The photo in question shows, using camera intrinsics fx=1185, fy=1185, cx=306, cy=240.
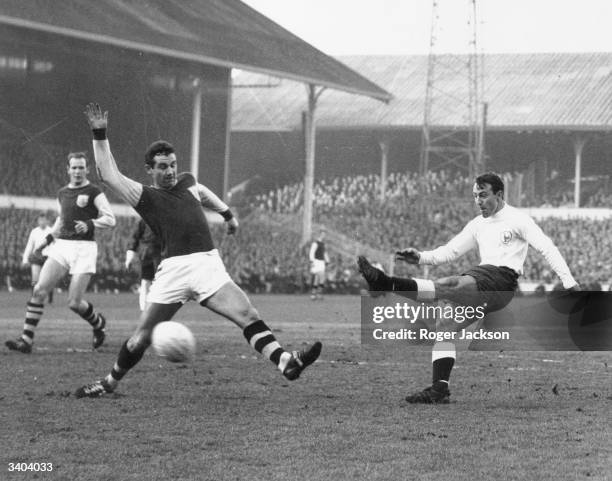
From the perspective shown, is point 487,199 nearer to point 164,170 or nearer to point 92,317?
point 164,170

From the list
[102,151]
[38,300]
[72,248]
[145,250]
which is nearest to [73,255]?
[72,248]

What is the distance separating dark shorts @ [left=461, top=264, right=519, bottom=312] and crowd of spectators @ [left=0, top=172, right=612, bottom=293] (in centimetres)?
2529

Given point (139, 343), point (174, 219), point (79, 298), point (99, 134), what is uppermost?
point (99, 134)

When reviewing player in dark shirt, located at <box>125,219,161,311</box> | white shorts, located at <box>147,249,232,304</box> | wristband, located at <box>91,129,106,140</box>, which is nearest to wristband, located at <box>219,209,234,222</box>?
white shorts, located at <box>147,249,232,304</box>

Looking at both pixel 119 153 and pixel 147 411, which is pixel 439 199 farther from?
pixel 147 411

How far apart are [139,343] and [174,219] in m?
0.97

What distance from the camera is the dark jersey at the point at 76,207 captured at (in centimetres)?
1304

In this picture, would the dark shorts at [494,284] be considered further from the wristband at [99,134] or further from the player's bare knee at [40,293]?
the player's bare knee at [40,293]

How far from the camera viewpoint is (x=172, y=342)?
8.67 meters

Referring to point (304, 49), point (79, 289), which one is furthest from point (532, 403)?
point (304, 49)

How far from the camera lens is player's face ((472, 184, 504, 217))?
376 inches

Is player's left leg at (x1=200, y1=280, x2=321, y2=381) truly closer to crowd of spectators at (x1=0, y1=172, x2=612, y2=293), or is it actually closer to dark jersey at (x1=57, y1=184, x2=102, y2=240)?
dark jersey at (x1=57, y1=184, x2=102, y2=240)

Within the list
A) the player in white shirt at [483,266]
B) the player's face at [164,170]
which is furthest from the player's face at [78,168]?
the player in white shirt at [483,266]

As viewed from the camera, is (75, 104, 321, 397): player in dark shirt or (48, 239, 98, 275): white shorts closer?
(75, 104, 321, 397): player in dark shirt
